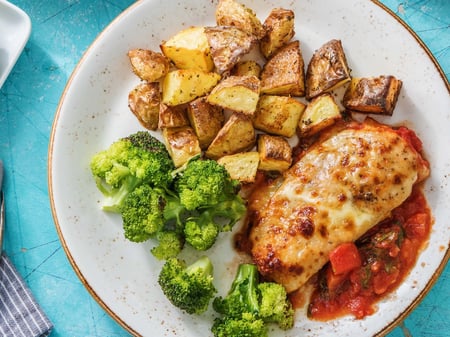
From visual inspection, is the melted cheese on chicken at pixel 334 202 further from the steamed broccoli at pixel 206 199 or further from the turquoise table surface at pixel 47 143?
the turquoise table surface at pixel 47 143

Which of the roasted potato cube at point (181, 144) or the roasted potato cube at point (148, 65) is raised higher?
the roasted potato cube at point (148, 65)

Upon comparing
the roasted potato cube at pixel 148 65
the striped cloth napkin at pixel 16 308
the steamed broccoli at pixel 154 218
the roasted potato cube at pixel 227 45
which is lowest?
the striped cloth napkin at pixel 16 308

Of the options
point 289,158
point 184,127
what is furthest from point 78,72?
point 289,158

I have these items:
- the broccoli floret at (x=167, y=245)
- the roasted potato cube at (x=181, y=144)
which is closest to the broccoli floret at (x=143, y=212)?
the broccoli floret at (x=167, y=245)

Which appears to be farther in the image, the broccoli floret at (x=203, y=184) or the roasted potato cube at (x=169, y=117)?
the roasted potato cube at (x=169, y=117)

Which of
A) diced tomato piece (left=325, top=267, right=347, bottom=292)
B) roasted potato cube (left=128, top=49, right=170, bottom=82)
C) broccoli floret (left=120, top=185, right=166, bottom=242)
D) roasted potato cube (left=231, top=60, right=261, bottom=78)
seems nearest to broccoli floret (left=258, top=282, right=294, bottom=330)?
diced tomato piece (left=325, top=267, right=347, bottom=292)

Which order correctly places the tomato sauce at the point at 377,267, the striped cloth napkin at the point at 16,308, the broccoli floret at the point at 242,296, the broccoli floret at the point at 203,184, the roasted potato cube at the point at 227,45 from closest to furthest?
the broccoli floret at the point at 203,184, the roasted potato cube at the point at 227,45, the broccoli floret at the point at 242,296, the tomato sauce at the point at 377,267, the striped cloth napkin at the point at 16,308

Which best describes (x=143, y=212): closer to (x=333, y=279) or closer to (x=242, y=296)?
(x=242, y=296)

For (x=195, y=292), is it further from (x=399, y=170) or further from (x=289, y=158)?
(x=399, y=170)
